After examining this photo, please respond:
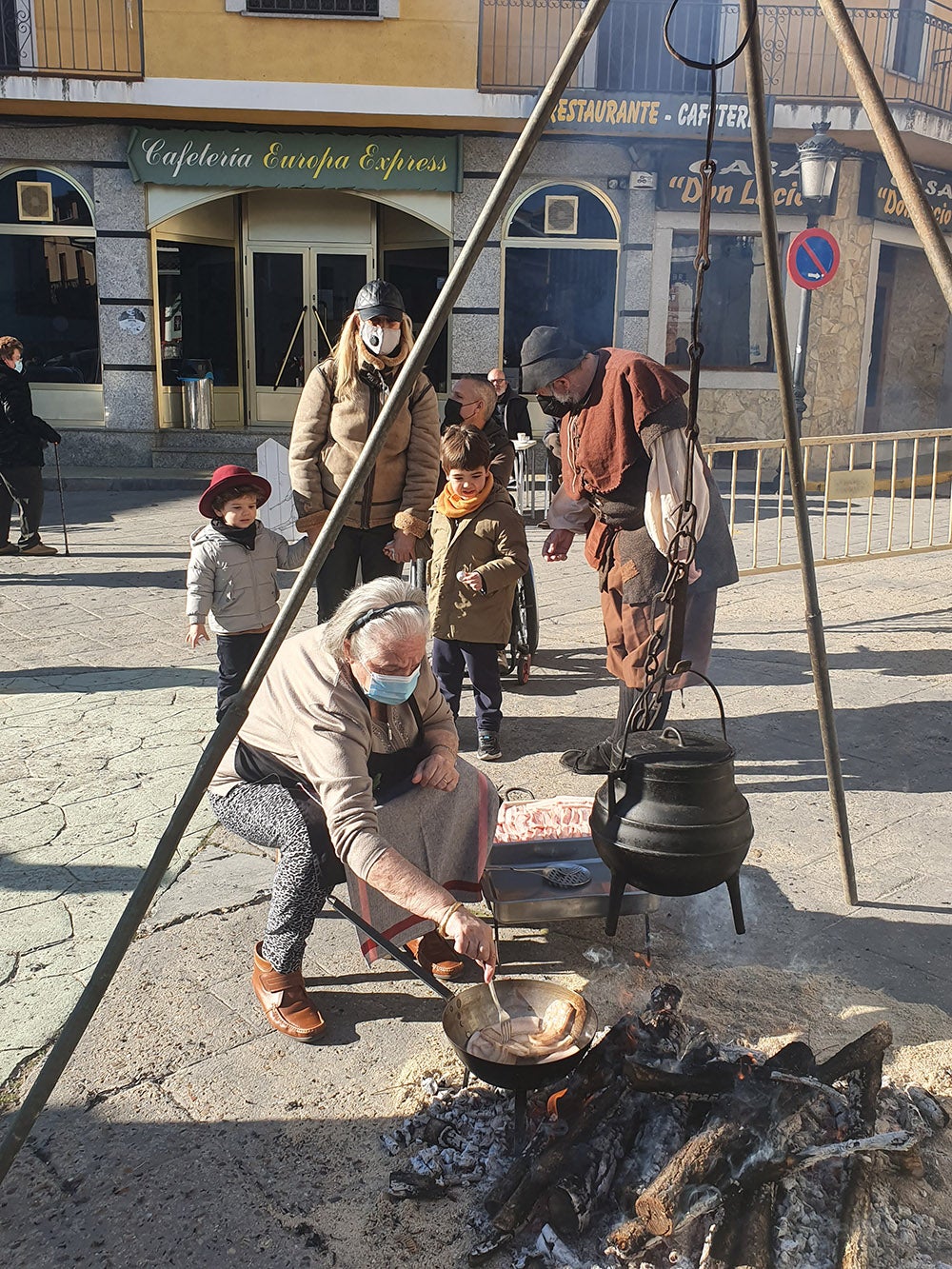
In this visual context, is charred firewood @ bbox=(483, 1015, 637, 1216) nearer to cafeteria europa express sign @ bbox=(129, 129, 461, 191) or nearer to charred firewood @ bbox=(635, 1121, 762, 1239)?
charred firewood @ bbox=(635, 1121, 762, 1239)

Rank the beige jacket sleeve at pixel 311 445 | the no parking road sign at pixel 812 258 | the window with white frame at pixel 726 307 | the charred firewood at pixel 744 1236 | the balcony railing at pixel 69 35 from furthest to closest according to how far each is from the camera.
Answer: the window with white frame at pixel 726 307 → the balcony railing at pixel 69 35 → the no parking road sign at pixel 812 258 → the beige jacket sleeve at pixel 311 445 → the charred firewood at pixel 744 1236

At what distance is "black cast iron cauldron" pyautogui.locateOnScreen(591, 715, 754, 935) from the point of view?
102 inches

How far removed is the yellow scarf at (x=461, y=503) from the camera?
16.5ft

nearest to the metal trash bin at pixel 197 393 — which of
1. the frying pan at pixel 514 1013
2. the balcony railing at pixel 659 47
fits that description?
the balcony railing at pixel 659 47

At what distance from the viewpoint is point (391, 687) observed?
3061mm

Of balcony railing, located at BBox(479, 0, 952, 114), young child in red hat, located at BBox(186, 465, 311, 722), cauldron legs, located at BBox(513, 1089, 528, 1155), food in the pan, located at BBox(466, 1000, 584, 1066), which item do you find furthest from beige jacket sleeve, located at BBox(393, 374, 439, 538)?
balcony railing, located at BBox(479, 0, 952, 114)

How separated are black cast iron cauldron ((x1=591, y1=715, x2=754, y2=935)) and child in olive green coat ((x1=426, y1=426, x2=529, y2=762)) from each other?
232 centimetres

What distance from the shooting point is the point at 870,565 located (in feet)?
31.6

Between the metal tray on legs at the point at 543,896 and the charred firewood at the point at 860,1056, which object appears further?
the metal tray on legs at the point at 543,896

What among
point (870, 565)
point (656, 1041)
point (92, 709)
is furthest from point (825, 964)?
point (870, 565)

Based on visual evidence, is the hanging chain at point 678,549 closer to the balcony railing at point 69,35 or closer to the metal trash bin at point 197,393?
the metal trash bin at point 197,393

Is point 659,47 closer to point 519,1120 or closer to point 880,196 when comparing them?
point 880,196

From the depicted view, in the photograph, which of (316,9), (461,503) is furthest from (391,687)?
(316,9)

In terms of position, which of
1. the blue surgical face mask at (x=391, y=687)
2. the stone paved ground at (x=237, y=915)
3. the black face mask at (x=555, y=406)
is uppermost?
the black face mask at (x=555, y=406)
